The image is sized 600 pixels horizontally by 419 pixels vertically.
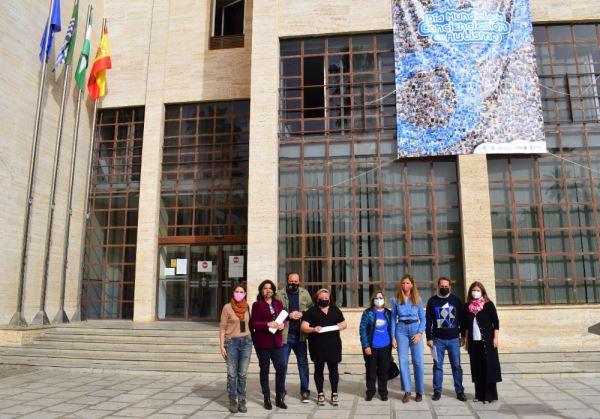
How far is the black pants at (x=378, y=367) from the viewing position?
7.05 m

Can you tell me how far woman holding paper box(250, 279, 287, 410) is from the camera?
6757 millimetres

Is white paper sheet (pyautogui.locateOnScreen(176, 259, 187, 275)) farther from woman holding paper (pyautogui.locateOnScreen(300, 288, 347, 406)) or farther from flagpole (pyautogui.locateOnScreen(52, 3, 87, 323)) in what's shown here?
woman holding paper (pyautogui.locateOnScreen(300, 288, 347, 406))

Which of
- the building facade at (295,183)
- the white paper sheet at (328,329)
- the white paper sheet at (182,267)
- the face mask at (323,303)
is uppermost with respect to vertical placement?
the building facade at (295,183)

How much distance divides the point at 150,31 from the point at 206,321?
8934mm

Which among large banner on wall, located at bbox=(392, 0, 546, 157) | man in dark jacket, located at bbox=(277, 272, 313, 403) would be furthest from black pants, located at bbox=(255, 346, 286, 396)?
large banner on wall, located at bbox=(392, 0, 546, 157)

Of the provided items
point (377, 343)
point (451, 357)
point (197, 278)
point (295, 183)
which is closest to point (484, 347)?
point (451, 357)

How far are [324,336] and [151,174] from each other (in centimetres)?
914

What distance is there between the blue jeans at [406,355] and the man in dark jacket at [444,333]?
20 centimetres

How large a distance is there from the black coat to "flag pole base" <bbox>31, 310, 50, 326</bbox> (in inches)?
406

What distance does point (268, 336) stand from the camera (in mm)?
6770

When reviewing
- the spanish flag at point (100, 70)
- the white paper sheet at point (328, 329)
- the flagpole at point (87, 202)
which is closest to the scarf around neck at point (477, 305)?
the white paper sheet at point (328, 329)

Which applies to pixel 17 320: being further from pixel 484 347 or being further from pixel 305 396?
pixel 484 347

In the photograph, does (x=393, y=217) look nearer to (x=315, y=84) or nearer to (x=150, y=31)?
(x=315, y=84)

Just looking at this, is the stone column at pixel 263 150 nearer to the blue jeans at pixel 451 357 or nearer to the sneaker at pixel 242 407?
the sneaker at pixel 242 407
